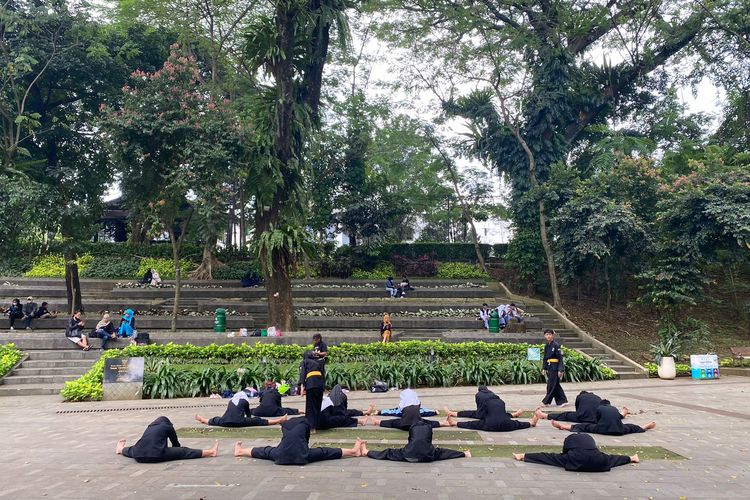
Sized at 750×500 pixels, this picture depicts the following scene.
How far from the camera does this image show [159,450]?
6496mm

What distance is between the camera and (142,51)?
22.9 m

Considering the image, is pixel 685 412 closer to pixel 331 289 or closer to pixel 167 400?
pixel 167 400

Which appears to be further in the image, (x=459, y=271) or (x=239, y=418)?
(x=459, y=271)

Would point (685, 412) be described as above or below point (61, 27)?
below

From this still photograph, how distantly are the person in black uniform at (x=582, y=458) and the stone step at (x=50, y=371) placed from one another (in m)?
12.1

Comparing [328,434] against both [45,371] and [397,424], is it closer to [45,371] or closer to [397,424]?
[397,424]

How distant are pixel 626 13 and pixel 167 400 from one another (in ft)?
77.4

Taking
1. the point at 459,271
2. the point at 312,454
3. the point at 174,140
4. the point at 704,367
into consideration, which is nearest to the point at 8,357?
the point at 174,140

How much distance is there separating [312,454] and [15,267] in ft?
81.8

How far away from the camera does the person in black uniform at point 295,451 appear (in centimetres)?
636

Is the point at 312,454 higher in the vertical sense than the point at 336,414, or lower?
higher

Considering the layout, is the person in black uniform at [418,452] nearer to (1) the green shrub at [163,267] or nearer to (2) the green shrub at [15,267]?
(1) the green shrub at [163,267]

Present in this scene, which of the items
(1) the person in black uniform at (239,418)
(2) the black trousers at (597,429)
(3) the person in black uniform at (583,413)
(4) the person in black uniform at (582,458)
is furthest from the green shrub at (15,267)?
(4) the person in black uniform at (582,458)

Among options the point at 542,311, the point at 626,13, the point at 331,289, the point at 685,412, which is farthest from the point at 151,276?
the point at 626,13
